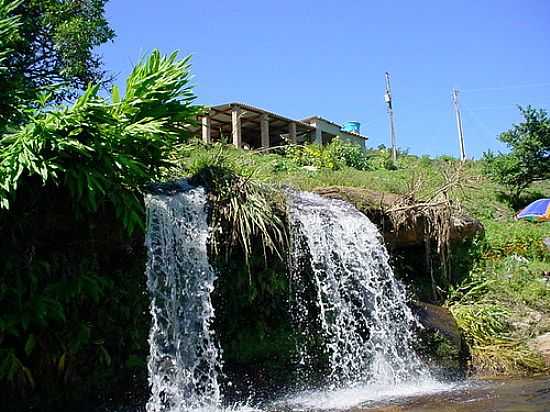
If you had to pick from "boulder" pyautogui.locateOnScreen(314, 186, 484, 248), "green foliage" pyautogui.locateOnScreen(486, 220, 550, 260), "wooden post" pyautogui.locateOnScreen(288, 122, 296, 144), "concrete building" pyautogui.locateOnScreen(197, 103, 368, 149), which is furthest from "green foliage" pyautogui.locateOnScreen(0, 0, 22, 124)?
"wooden post" pyautogui.locateOnScreen(288, 122, 296, 144)

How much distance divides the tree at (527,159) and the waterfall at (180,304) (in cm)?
1524

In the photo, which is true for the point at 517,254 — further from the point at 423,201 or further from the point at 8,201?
the point at 8,201

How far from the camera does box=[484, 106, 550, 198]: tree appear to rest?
19.2 metres

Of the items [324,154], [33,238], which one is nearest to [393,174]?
[324,154]

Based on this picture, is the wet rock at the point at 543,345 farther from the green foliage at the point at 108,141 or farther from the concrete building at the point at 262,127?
the concrete building at the point at 262,127

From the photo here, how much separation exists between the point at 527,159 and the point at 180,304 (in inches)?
633

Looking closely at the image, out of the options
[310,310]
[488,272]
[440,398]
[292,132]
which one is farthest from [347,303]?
[292,132]

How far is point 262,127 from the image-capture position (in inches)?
813

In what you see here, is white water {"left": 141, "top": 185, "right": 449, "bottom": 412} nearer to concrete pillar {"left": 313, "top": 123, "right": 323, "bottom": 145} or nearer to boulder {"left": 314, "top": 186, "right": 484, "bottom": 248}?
boulder {"left": 314, "top": 186, "right": 484, "bottom": 248}

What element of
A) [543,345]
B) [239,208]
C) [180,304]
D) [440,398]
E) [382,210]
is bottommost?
[440,398]

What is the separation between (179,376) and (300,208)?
265 centimetres

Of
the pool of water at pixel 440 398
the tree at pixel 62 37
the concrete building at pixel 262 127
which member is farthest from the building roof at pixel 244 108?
the pool of water at pixel 440 398

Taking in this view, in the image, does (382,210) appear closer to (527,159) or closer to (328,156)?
(328,156)

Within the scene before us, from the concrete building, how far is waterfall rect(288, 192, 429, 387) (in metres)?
11.2
